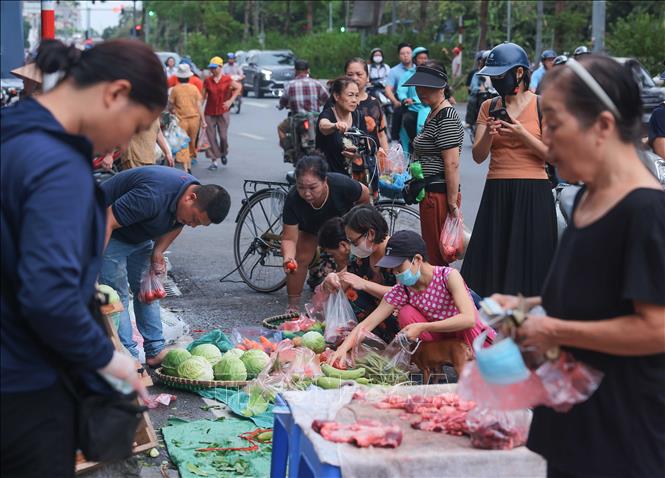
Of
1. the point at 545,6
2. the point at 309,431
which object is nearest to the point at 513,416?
the point at 309,431

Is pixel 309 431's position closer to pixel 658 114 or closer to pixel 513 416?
pixel 513 416

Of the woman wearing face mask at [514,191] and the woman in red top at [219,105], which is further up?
the woman wearing face mask at [514,191]

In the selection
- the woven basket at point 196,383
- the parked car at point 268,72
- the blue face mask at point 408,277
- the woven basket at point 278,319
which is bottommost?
the parked car at point 268,72

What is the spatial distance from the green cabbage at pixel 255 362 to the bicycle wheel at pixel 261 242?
97.6 inches

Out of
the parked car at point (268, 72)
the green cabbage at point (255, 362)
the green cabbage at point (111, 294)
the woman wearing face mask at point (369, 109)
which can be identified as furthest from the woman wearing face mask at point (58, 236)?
the parked car at point (268, 72)

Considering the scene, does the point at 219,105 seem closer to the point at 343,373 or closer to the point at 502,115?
the point at 502,115

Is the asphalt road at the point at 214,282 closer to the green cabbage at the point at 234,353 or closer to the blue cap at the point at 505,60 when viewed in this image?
the green cabbage at the point at 234,353

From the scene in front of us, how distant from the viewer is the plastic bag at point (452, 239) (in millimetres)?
7668

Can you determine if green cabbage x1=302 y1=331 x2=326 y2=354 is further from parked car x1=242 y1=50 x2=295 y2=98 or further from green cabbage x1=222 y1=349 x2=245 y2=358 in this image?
parked car x1=242 y1=50 x2=295 y2=98

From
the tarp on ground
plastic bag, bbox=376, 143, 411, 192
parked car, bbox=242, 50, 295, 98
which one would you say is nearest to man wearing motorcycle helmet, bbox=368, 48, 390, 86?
plastic bag, bbox=376, 143, 411, 192

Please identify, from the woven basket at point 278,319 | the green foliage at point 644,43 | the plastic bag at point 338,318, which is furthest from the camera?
the green foliage at point 644,43

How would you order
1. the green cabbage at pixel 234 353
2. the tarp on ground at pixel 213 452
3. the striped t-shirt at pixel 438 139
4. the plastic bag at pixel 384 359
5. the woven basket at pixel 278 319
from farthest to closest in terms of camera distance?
the woven basket at pixel 278 319, the striped t-shirt at pixel 438 139, the green cabbage at pixel 234 353, the plastic bag at pixel 384 359, the tarp on ground at pixel 213 452

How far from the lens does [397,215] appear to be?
909cm

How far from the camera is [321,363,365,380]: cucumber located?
244 inches
